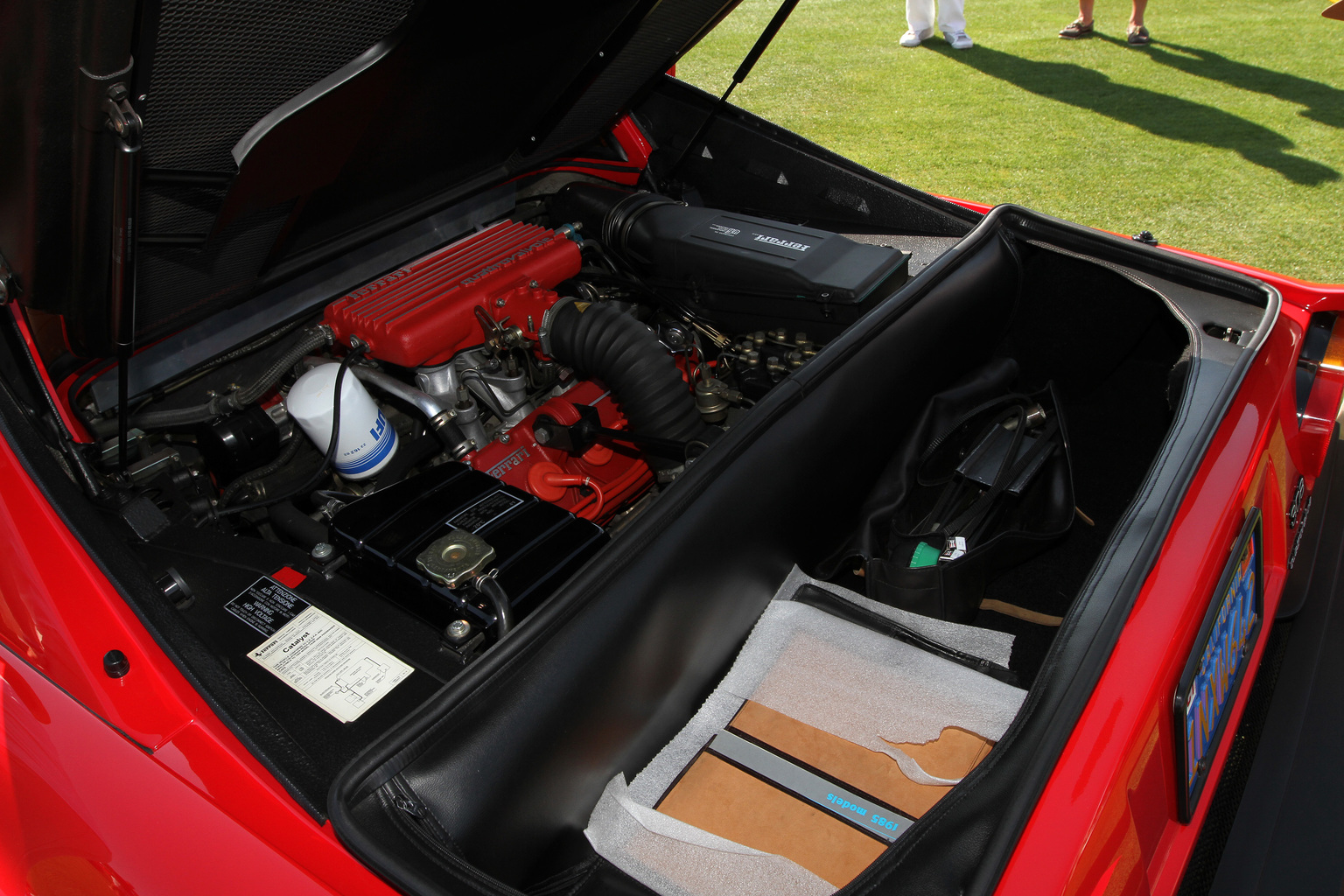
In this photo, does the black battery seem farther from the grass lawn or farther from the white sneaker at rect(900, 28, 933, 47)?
the white sneaker at rect(900, 28, 933, 47)

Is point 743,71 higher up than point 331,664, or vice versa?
point 743,71

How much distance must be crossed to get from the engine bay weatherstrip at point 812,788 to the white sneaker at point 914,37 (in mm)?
7489

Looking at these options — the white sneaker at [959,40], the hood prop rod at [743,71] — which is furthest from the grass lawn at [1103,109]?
the hood prop rod at [743,71]

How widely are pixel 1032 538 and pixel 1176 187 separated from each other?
4255 mm

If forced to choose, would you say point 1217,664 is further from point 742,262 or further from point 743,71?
point 743,71

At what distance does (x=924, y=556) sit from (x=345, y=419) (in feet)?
3.46

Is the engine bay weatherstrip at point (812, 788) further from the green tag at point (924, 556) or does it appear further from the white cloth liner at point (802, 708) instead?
the green tag at point (924, 556)

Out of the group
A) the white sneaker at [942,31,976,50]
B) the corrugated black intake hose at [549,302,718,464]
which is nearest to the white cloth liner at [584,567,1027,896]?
the corrugated black intake hose at [549,302,718,464]

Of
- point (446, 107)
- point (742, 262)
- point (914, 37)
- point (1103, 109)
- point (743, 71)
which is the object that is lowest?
point (446, 107)

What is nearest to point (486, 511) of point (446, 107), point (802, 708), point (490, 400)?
point (490, 400)

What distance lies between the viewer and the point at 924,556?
1.48m

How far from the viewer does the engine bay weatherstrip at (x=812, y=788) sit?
101cm

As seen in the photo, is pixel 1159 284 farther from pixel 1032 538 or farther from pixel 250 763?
pixel 250 763

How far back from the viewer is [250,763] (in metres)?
0.99
